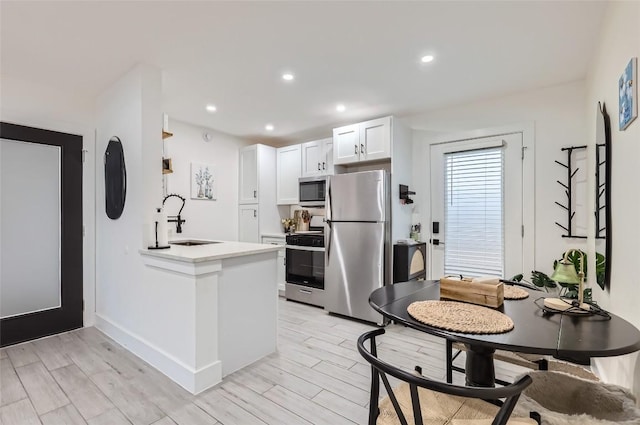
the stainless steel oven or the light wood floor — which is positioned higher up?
the stainless steel oven

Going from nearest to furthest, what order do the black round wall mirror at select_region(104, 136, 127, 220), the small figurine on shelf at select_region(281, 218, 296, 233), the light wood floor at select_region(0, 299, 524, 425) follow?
1. the light wood floor at select_region(0, 299, 524, 425)
2. the black round wall mirror at select_region(104, 136, 127, 220)
3. the small figurine on shelf at select_region(281, 218, 296, 233)

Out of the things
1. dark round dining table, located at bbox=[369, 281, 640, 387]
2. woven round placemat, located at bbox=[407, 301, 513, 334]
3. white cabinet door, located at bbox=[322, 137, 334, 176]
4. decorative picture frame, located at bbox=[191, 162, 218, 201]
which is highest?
white cabinet door, located at bbox=[322, 137, 334, 176]

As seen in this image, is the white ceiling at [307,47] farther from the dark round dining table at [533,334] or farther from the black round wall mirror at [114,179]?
the dark round dining table at [533,334]

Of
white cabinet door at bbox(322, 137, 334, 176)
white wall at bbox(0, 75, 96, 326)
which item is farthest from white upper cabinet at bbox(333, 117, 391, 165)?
white wall at bbox(0, 75, 96, 326)

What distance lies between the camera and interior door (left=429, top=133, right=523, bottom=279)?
3.17 m

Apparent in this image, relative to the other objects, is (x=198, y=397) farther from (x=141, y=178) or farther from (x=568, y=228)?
(x=568, y=228)

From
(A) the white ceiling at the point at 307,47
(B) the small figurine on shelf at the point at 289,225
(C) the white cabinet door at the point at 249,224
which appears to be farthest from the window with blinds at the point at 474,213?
(C) the white cabinet door at the point at 249,224

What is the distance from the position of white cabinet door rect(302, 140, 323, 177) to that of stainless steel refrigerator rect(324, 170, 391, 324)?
0.66 metres

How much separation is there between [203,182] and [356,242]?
2.46m

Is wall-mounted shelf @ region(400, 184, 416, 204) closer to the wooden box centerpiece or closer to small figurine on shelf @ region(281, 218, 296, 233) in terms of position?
small figurine on shelf @ region(281, 218, 296, 233)

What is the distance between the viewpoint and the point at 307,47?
2307 mm

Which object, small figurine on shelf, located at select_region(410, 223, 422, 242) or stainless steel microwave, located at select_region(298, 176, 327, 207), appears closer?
small figurine on shelf, located at select_region(410, 223, 422, 242)

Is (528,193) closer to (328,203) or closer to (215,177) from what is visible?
(328,203)

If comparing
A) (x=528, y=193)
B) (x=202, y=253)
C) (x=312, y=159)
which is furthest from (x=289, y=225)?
(x=528, y=193)
